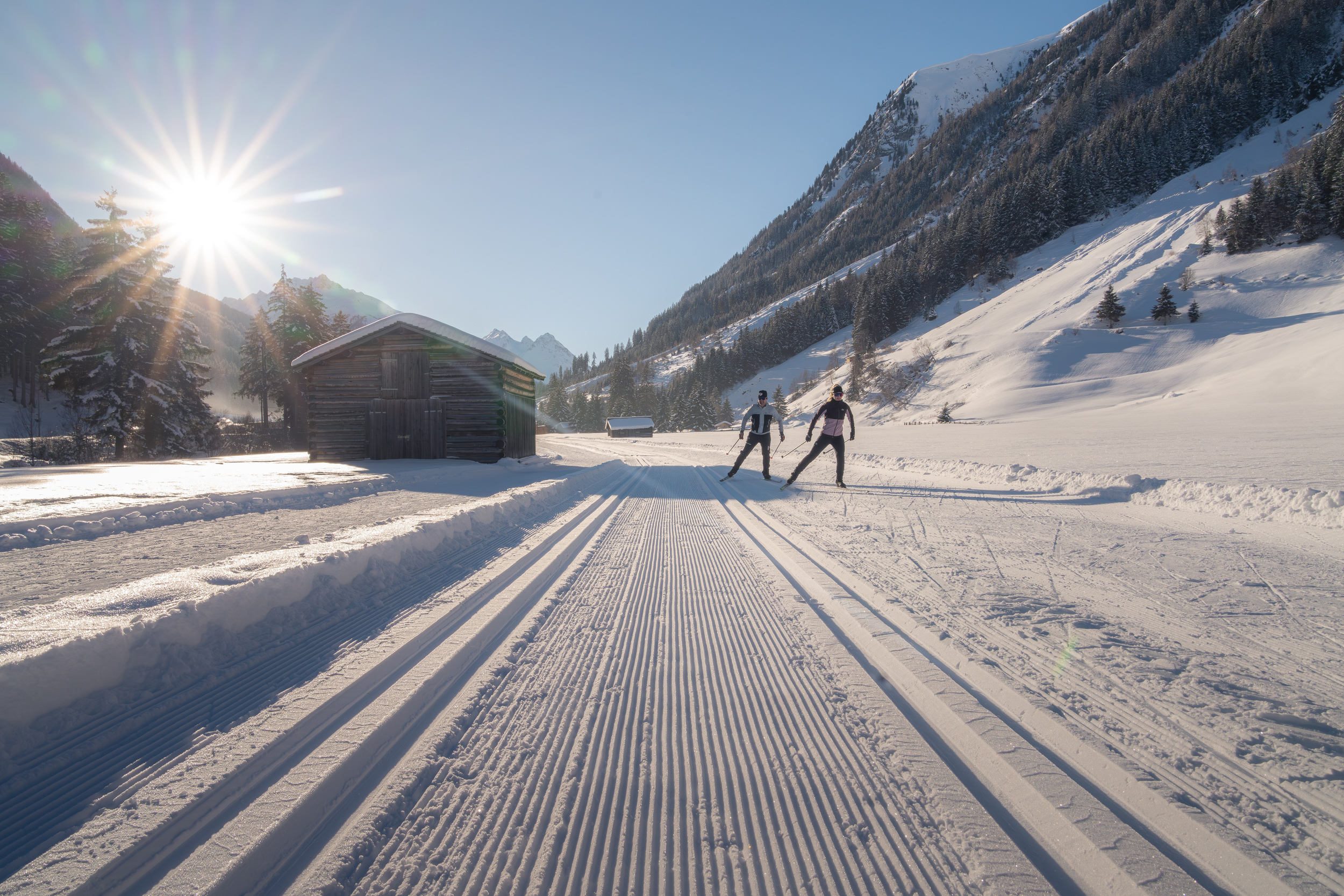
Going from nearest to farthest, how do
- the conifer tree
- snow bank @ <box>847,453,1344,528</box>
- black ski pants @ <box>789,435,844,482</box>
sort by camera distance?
snow bank @ <box>847,453,1344,528</box> → black ski pants @ <box>789,435,844,482</box> → the conifer tree

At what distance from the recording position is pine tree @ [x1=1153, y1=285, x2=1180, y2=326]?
2966 centimetres

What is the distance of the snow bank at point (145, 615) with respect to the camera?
1.78 metres

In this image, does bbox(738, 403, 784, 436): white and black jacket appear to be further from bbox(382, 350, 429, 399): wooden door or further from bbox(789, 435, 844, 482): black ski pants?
bbox(382, 350, 429, 399): wooden door

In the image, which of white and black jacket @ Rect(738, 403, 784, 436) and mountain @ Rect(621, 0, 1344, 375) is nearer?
white and black jacket @ Rect(738, 403, 784, 436)

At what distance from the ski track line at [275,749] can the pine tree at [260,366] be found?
31037 mm

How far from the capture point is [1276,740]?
1641mm

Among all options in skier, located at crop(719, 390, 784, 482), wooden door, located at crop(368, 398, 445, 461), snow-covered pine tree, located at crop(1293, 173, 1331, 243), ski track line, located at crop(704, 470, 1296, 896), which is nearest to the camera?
ski track line, located at crop(704, 470, 1296, 896)

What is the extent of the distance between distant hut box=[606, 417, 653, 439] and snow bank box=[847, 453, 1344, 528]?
1534 inches

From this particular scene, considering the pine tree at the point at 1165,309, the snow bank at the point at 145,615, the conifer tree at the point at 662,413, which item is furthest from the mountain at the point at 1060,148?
the snow bank at the point at 145,615

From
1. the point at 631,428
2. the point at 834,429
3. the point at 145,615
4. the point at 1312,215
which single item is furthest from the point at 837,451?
the point at 1312,215

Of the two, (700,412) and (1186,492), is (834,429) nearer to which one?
(1186,492)

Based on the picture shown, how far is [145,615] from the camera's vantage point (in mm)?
2240

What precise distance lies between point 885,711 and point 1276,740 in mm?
1273

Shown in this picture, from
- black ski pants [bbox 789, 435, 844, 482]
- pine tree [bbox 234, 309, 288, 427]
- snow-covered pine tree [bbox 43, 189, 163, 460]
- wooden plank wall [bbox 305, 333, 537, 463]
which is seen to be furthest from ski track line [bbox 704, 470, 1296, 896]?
pine tree [bbox 234, 309, 288, 427]
